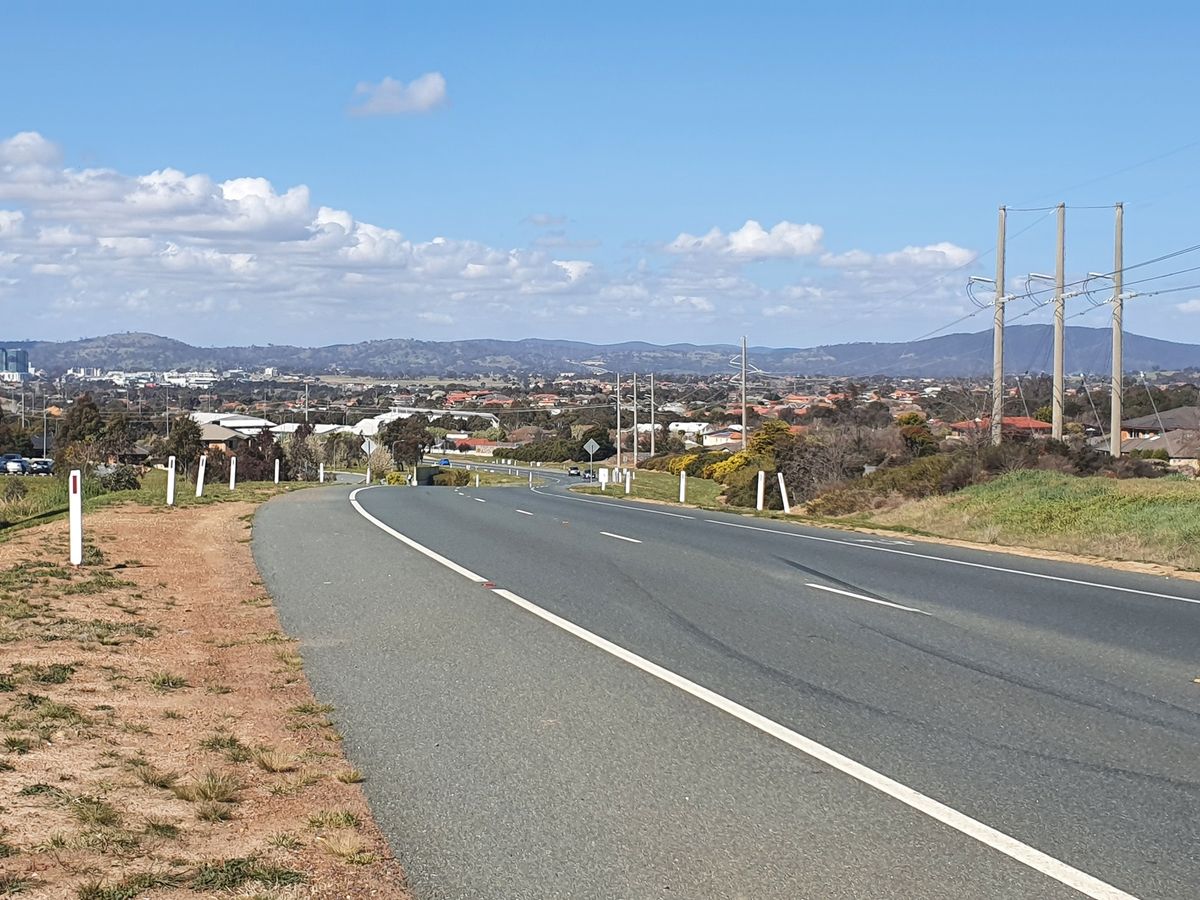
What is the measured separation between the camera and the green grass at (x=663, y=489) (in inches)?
2120

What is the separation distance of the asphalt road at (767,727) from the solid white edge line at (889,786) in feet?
0.07

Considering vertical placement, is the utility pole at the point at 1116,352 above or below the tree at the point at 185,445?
above

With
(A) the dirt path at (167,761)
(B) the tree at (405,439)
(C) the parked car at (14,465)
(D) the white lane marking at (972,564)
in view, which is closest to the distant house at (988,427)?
(D) the white lane marking at (972,564)

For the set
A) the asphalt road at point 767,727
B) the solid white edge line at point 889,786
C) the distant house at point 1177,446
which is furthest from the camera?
the distant house at point 1177,446

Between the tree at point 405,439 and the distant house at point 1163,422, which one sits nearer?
the distant house at point 1163,422

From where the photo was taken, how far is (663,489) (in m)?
62.9

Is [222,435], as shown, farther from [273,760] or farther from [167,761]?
[273,760]

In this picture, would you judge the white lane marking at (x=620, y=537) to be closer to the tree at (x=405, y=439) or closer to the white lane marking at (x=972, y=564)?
the white lane marking at (x=972, y=564)

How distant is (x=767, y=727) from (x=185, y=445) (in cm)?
7769

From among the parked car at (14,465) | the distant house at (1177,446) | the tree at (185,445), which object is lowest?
the parked car at (14,465)

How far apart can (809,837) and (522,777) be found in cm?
167

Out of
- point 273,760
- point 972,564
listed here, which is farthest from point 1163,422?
point 273,760

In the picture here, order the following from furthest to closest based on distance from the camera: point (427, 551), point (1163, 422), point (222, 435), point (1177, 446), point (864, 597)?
1. point (222, 435)
2. point (1163, 422)
3. point (1177, 446)
4. point (427, 551)
5. point (864, 597)

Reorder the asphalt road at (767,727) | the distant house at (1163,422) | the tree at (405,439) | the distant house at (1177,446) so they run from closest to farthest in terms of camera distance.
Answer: the asphalt road at (767,727)
the distant house at (1177,446)
the distant house at (1163,422)
the tree at (405,439)
